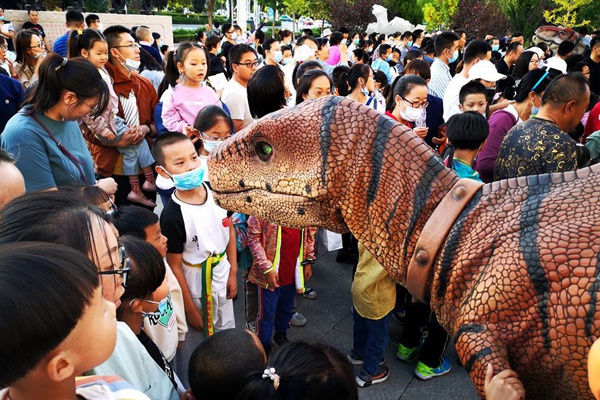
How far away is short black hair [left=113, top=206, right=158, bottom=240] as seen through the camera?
8.30 ft

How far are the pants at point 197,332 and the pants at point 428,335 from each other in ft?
4.76

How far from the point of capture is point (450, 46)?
753cm

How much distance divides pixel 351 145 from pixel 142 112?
415 centimetres

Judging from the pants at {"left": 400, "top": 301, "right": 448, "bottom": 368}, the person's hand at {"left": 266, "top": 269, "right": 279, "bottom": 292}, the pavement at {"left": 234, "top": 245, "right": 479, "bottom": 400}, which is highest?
the person's hand at {"left": 266, "top": 269, "right": 279, "bottom": 292}

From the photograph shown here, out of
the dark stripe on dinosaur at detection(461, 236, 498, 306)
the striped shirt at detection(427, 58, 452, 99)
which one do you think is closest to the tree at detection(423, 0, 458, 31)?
the striped shirt at detection(427, 58, 452, 99)

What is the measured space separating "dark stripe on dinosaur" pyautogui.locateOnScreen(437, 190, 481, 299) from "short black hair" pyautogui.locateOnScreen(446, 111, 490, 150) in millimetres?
2218

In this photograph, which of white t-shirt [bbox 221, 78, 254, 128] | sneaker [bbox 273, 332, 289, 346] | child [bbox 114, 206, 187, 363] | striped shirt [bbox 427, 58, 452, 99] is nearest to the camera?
child [bbox 114, 206, 187, 363]

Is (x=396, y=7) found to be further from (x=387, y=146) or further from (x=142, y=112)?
(x=387, y=146)

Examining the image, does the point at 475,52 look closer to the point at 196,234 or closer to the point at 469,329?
the point at 196,234

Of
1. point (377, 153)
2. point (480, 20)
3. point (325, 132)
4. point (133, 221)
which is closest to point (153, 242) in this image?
point (133, 221)

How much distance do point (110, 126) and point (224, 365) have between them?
3.39 m

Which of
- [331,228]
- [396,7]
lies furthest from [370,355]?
[396,7]

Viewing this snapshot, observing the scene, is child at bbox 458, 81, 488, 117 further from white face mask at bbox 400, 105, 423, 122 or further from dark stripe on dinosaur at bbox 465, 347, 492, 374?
dark stripe on dinosaur at bbox 465, 347, 492, 374

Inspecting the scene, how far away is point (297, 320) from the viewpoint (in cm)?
425
